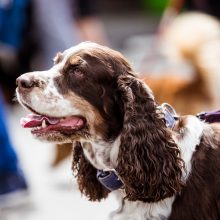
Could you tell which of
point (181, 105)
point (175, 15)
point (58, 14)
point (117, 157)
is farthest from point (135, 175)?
point (58, 14)

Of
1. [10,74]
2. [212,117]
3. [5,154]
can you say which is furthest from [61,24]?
[212,117]

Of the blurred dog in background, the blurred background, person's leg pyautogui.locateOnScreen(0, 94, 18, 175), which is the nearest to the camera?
person's leg pyautogui.locateOnScreen(0, 94, 18, 175)

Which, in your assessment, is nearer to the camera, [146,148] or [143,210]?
[146,148]

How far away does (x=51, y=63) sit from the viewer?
31.6ft

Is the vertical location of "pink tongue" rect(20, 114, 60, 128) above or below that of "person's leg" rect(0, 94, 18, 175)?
above

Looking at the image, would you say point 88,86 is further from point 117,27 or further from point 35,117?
point 117,27

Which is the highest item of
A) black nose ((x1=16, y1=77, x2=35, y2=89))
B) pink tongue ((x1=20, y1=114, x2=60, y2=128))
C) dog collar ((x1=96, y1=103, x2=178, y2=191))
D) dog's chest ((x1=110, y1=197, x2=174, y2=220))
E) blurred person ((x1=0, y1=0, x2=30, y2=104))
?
black nose ((x1=16, y1=77, x2=35, y2=89))

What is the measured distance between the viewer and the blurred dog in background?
7.64 m

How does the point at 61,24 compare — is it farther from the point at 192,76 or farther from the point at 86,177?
the point at 86,177

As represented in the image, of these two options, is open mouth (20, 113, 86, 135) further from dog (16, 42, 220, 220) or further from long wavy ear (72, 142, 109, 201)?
long wavy ear (72, 142, 109, 201)

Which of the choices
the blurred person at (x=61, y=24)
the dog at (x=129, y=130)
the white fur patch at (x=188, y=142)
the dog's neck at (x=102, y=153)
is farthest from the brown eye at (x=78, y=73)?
the blurred person at (x=61, y=24)

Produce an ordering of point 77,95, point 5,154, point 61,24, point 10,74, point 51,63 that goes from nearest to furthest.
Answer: point 77,95, point 5,154, point 51,63, point 61,24, point 10,74

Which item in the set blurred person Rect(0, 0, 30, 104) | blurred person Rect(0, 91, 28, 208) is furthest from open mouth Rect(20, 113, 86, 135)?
blurred person Rect(0, 0, 30, 104)

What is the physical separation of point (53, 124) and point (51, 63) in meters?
5.20
